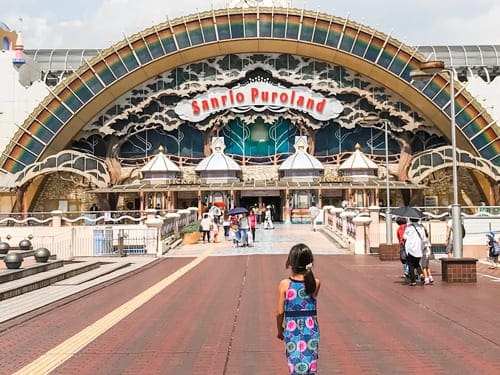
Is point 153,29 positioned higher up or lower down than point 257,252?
higher up

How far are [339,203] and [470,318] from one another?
40.3m

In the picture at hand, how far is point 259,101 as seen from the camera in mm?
52281

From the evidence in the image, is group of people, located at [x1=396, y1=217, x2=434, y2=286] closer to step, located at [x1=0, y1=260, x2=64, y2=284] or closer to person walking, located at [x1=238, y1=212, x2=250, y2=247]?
step, located at [x1=0, y1=260, x2=64, y2=284]

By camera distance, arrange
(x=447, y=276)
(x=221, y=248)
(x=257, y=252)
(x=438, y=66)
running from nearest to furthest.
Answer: (x=447, y=276) → (x=438, y=66) → (x=257, y=252) → (x=221, y=248)

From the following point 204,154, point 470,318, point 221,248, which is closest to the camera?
point 470,318

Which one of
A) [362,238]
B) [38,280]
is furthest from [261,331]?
[362,238]

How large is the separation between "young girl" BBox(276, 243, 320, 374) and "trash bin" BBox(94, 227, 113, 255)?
2216cm

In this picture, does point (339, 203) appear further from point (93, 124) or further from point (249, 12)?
point (93, 124)

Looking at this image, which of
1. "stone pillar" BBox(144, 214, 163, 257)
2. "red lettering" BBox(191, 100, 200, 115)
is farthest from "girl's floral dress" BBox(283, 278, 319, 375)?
"red lettering" BBox(191, 100, 200, 115)

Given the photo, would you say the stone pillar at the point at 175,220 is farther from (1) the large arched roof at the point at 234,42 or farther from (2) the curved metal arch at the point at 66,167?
(1) the large arched roof at the point at 234,42

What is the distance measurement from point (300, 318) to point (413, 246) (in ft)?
34.4

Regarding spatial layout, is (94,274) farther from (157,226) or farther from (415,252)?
(415,252)

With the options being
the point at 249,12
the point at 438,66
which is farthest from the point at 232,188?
the point at 438,66

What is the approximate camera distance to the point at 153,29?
50031 millimetres
